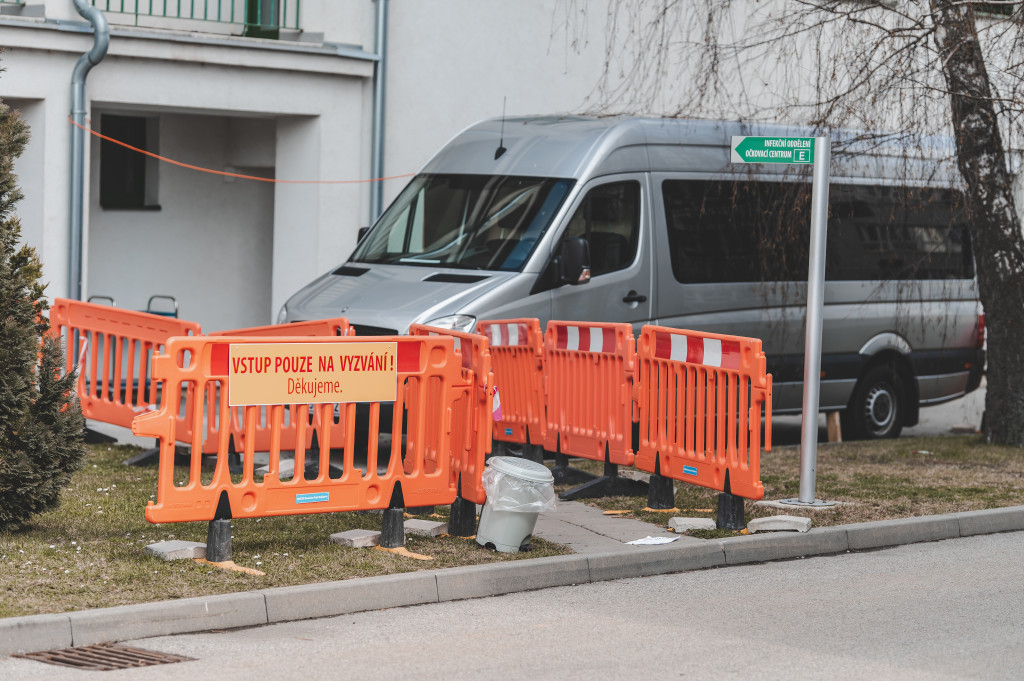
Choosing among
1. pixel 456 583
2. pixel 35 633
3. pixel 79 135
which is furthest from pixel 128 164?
pixel 35 633

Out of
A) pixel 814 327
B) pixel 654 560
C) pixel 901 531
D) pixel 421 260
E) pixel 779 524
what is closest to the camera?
pixel 654 560

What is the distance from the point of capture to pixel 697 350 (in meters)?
9.49

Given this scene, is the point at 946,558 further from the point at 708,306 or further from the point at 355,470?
the point at 708,306

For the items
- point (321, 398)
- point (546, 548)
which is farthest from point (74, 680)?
point (546, 548)

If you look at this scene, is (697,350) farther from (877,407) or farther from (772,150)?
(877,407)

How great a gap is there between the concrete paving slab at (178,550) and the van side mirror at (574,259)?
4.82 meters

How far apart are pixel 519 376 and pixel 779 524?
8.83 feet

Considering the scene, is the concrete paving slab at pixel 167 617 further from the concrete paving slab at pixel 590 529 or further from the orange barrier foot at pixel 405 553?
the concrete paving slab at pixel 590 529

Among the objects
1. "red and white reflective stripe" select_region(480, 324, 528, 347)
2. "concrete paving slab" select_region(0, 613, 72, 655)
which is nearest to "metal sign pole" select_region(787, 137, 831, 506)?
"red and white reflective stripe" select_region(480, 324, 528, 347)

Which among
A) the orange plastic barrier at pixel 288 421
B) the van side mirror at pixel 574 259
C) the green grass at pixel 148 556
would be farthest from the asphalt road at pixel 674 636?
the van side mirror at pixel 574 259

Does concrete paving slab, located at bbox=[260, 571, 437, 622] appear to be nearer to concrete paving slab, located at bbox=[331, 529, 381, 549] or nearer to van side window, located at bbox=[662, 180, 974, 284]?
concrete paving slab, located at bbox=[331, 529, 381, 549]

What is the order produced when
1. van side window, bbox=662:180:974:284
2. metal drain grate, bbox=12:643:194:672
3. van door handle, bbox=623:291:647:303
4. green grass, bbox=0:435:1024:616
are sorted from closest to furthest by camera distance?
1. metal drain grate, bbox=12:643:194:672
2. green grass, bbox=0:435:1024:616
3. van door handle, bbox=623:291:647:303
4. van side window, bbox=662:180:974:284

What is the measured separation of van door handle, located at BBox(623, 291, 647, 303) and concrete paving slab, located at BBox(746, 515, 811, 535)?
3.69 meters

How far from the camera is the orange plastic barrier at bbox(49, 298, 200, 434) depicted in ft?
37.9
